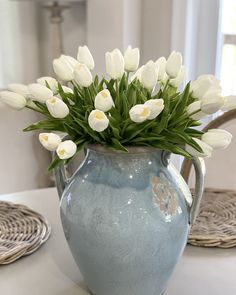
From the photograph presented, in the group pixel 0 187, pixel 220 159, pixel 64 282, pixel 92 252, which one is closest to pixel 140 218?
pixel 92 252

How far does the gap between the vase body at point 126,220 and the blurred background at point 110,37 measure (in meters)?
1.22

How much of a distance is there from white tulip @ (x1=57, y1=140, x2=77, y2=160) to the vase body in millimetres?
70

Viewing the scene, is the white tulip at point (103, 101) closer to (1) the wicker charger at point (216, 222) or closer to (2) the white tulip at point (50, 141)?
(2) the white tulip at point (50, 141)

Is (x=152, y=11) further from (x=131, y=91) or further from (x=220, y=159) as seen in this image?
(x=131, y=91)

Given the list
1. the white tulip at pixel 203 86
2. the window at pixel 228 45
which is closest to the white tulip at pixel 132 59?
the white tulip at pixel 203 86

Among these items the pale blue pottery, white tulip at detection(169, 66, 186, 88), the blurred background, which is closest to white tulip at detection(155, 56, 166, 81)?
white tulip at detection(169, 66, 186, 88)

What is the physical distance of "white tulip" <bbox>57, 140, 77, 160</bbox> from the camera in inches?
27.4

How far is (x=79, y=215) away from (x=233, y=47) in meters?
1.49

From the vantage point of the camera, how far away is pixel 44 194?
49.9 inches

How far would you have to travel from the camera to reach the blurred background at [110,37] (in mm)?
1988

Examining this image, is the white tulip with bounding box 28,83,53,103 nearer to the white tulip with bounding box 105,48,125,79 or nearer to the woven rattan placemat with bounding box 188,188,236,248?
the white tulip with bounding box 105,48,125,79

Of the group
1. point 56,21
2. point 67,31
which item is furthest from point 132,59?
point 67,31

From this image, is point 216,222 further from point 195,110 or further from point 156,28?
point 156,28

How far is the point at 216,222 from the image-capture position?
3.47 ft
